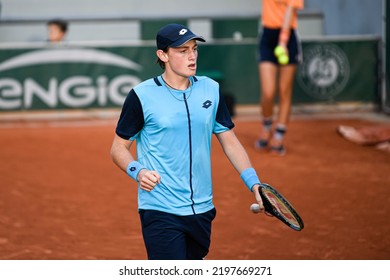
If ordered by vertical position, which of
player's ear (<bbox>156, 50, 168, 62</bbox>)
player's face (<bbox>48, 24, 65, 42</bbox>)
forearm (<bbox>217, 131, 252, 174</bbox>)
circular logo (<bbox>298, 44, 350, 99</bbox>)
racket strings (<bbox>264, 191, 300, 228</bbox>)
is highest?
player's ear (<bbox>156, 50, 168, 62</bbox>)

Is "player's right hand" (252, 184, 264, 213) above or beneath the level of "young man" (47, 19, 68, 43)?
above

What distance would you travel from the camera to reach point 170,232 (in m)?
4.96

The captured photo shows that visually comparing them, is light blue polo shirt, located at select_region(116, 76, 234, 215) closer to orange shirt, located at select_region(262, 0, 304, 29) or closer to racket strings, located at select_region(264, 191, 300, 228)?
racket strings, located at select_region(264, 191, 300, 228)

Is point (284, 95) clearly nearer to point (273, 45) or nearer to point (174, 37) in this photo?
point (273, 45)

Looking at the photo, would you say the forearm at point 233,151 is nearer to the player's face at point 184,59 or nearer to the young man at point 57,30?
the player's face at point 184,59

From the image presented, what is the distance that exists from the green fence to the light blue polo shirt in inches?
424

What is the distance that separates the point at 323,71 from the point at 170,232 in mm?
11663

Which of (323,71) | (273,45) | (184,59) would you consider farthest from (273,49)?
(184,59)

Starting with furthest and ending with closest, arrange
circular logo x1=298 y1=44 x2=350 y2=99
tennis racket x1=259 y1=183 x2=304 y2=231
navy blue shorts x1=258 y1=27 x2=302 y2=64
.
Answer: circular logo x1=298 y1=44 x2=350 y2=99 < navy blue shorts x1=258 y1=27 x2=302 y2=64 < tennis racket x1=259 y1=183 x2=304 y2=231

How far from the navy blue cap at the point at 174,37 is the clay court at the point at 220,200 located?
9.50 ft

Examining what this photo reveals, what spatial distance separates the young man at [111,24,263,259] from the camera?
497 centimetres

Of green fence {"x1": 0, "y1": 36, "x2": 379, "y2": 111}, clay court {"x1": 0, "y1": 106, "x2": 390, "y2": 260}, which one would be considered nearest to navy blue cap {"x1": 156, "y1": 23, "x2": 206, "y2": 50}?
clay court {"x1": 0, "y1": 106, "x2": 390, "y2": 260}

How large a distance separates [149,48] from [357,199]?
7.17m
